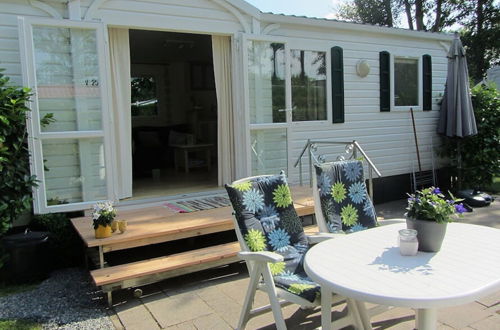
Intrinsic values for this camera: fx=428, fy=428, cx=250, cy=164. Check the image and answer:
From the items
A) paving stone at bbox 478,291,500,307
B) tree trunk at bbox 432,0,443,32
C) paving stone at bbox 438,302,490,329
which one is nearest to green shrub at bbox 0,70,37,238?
paving stone at bbox 438,302,490,329

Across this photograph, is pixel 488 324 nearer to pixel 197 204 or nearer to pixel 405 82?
pixel 197 204

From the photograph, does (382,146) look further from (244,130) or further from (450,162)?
(244,130)

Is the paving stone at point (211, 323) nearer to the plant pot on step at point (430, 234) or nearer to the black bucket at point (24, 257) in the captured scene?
the plant pot on step at point (430, 234)

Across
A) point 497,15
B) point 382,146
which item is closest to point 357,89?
point 382,146

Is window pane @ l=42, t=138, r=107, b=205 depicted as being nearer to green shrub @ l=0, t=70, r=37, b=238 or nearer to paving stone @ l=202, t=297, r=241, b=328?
green shrub @ l=0, t=70, r=37, b=238

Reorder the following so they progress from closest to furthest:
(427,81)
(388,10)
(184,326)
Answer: (184,326) < (427,81) < (388,10)

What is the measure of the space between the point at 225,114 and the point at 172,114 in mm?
4502

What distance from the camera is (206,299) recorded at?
3.22 m

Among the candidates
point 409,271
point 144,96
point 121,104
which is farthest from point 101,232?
Result: point 144,96

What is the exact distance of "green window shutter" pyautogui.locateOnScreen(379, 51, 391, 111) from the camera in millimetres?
6586

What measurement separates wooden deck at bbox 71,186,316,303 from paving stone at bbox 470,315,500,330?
1.84m

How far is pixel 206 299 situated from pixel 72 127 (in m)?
2.13

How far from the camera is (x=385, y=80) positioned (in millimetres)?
6641

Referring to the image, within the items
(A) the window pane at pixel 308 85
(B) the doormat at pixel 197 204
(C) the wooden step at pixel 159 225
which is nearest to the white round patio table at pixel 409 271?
(C) the wooden step at pixel 159 225
